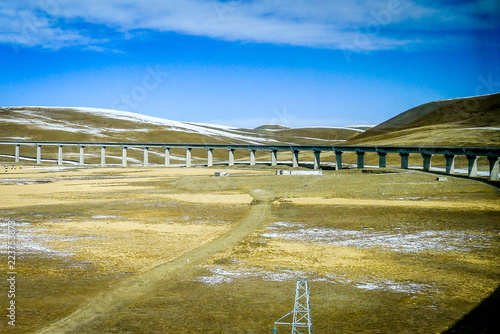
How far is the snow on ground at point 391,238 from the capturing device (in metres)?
23.6

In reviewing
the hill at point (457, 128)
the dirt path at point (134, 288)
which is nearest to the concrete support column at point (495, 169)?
the dirt path at point (134, 288)

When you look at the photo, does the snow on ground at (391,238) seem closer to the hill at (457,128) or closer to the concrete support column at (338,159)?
the concrete support column at (338,159)

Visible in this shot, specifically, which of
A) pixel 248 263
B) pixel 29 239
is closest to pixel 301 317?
pixel 248 263

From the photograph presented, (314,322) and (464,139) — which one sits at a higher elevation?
(464,139)

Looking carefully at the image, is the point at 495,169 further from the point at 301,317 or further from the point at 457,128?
the point at 457,128

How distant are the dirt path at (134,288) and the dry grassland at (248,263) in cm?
6

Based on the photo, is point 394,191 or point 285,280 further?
point 394,191

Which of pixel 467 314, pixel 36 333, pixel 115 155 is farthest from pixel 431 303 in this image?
pixel 115 155

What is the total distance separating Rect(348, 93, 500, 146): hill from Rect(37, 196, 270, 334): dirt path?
3301 inches

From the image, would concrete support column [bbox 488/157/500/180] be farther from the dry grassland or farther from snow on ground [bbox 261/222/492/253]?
snow on ground [bbox 261/222/492/253]

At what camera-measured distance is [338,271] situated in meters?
19.4

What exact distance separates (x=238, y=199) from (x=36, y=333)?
103 feet

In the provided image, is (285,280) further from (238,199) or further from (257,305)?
(238,199)

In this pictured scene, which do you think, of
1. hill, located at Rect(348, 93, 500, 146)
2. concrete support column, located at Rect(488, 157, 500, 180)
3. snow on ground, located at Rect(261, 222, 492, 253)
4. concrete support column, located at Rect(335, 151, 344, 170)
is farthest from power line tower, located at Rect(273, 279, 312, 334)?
hill, located at Rect(348, 93, 500, 146)
